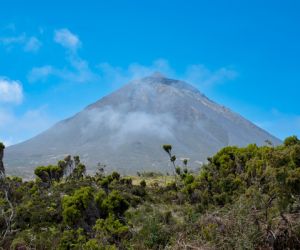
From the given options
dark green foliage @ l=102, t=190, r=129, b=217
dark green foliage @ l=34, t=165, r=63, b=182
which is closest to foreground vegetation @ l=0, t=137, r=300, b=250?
dark green foliage @ l=102, t=190, r=129, b=217

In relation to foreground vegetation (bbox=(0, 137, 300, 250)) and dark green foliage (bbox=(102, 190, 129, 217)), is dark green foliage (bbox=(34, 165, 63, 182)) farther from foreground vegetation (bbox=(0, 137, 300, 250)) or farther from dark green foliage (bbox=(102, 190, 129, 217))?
dark green foliage (bbox=(102, 190, 129, 217))

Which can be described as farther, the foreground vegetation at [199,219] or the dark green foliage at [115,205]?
the dark green foliage at [115,205]

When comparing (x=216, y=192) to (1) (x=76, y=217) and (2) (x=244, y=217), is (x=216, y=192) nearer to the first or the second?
(1) (x=76, y=217)

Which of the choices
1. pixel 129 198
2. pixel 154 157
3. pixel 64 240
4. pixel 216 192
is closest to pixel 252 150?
pixel 216 192

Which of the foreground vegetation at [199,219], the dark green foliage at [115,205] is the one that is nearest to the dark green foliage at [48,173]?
the foreground vegetation at [199,219]

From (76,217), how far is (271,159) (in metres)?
9.27

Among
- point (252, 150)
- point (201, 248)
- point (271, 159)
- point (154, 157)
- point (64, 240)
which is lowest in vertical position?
point (64, 240)

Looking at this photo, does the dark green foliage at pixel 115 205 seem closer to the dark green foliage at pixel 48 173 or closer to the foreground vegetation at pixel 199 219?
the foreground vegetation at pixel 199 219

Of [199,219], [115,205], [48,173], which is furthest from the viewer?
[48,173]

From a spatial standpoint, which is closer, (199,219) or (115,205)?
(199,219)

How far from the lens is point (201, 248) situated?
6.62m

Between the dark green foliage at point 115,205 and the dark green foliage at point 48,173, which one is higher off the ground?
the dark green foliage at point 48,173

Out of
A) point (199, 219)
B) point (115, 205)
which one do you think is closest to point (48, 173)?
point (115, 205)

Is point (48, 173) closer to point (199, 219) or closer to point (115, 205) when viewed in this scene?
point (115, 205)
